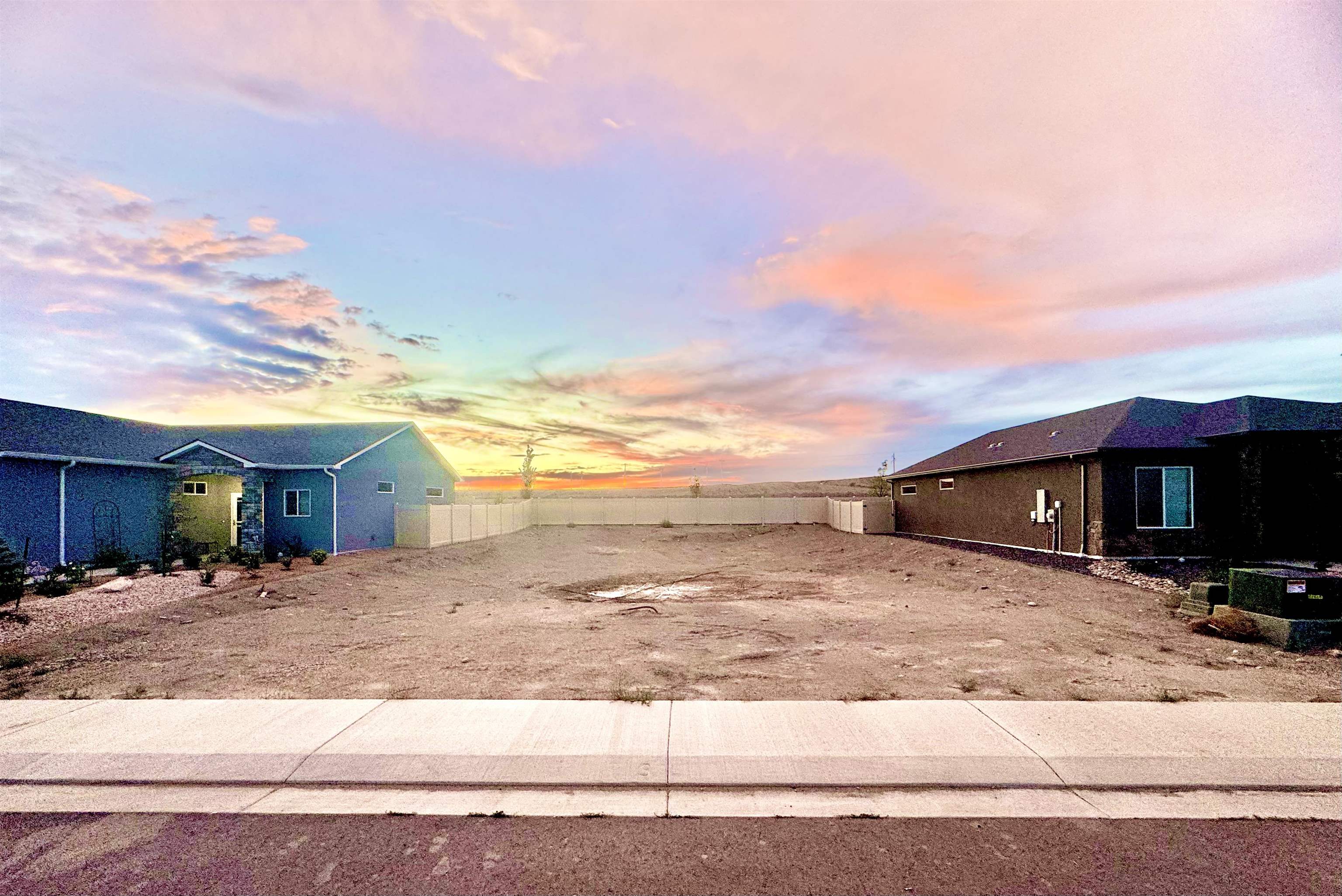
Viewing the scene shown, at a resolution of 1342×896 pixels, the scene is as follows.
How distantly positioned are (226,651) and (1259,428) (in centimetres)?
2376

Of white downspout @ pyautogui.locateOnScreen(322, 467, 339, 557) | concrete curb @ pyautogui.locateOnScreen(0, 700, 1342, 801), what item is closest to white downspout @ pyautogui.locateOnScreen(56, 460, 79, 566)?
white downspout @ pyautogui.locateOnScreen(322, 467, 339, 557)

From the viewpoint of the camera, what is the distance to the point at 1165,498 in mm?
18031

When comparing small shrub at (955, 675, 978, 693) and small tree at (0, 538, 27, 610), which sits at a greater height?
small tree at (0, 538, 27, 610)

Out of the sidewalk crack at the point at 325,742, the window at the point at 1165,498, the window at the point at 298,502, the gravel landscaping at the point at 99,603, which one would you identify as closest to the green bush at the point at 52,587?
the gravel landscaping at the point at 99,603

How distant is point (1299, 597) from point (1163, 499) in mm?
9668

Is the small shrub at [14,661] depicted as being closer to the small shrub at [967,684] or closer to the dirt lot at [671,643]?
the dirt lot at [671,643]

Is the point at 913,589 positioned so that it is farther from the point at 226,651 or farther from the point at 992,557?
the point at 226,651

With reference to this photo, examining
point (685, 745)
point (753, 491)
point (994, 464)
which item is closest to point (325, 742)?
point (685, 745)

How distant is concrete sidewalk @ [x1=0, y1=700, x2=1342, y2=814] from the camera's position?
4.75 metres

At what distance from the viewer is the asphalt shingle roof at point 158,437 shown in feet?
57.5

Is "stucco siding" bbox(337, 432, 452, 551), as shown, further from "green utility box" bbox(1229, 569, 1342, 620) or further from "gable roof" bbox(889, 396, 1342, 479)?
"green utility box" bbox(1229, 569, 1342, 620)

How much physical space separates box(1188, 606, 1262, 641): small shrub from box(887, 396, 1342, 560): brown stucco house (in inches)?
324

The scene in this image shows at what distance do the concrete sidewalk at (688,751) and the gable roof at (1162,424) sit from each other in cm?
1418

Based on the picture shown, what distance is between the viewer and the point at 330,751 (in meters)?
5.27
